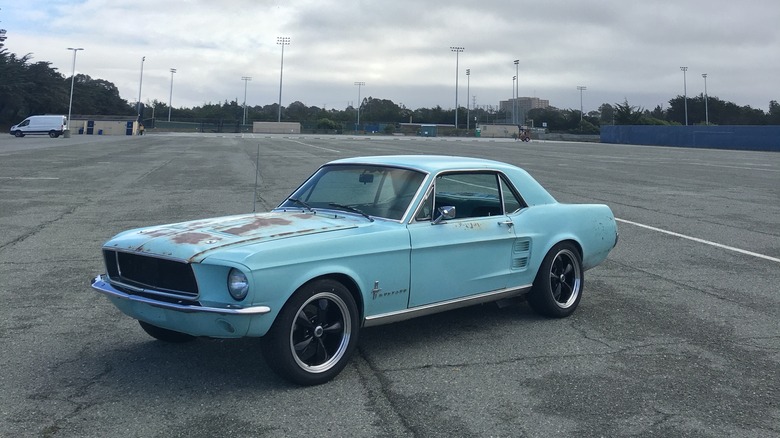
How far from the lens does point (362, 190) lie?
519 centimetres

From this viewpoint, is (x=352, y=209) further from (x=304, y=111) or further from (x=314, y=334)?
(x=304, y=111)

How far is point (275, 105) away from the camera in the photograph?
157 metres

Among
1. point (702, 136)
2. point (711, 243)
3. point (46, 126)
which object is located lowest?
point (46, 126)

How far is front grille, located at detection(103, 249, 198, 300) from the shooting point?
398 cm

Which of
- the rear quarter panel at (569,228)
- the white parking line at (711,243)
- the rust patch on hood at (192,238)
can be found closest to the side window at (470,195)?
the rear quarter panel at (569,228)

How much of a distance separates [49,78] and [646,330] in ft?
303

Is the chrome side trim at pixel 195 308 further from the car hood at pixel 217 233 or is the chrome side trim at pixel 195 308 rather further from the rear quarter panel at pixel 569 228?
the rear quarter panel at pixel 569 228

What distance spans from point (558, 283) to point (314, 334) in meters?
2.54

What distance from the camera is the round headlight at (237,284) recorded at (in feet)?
12.5

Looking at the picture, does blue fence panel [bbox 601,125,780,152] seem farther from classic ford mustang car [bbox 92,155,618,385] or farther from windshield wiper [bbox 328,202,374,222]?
windshield wiper [bbox 328,202,374,222]

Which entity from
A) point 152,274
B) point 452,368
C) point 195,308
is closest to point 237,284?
point 195,308

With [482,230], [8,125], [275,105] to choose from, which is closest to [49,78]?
[8,125]

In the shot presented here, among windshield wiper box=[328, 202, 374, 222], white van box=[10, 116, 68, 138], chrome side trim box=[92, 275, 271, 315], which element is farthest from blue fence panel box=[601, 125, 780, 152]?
chrome side trim box=[92, 275, 271, 315]

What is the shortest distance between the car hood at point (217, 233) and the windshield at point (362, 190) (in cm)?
25
